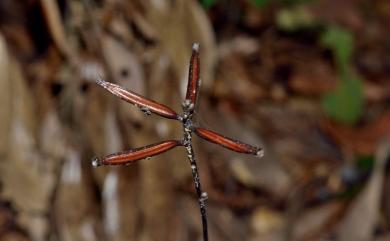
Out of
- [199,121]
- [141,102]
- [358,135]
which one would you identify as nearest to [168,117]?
[141,102]

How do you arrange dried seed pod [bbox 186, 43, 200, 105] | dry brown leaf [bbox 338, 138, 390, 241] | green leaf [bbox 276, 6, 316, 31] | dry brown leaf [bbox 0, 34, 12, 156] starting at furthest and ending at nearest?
green leaf [bbox 276, 6, 316, 31] → dry brown leaf [bbox 338, 138, 390, 241] → dry brown leaf [bbox 0, 34, 12, 156] → dried seed pod [bbox 186, 43, 200, 105]

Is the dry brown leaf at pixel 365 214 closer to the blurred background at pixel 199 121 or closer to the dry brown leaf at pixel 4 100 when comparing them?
the blurred background at pixel 199 121

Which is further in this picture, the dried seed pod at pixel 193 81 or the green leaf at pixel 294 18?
the green leaf at pixel 294 18

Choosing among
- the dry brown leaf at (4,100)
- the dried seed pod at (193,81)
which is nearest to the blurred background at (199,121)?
the dry brown leaf at (4,100)

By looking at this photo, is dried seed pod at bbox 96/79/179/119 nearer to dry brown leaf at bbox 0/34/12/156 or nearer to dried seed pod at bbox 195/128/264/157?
dried seed pod at bbox 195/128/264/157

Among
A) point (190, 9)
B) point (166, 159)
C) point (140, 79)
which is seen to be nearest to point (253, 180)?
point (166, 159)

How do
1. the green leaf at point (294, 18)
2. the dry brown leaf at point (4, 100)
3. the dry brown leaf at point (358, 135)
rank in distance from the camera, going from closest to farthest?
the dry brown leaf at point (4, 100) < the dry brown leaf at point (358, 135) < the green leaf at point (294, 18)

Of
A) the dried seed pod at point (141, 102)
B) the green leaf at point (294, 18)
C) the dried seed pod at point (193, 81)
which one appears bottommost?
the dried seed pod at point (141, 102)

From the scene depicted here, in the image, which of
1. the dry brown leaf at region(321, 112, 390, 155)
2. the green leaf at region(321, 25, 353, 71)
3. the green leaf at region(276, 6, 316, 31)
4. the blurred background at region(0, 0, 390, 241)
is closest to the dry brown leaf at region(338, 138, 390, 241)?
the blurred background at region(0, 0, 390, 241)

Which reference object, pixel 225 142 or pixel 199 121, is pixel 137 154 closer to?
pixel 225 142
